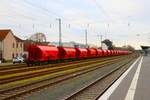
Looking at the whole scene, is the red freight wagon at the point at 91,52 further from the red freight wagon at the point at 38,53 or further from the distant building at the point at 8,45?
the red freight wagon at the point at 38,53

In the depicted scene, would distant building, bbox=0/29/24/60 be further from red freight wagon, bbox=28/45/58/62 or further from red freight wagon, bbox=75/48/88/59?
red freight wagon, bbox=28/45/58/62

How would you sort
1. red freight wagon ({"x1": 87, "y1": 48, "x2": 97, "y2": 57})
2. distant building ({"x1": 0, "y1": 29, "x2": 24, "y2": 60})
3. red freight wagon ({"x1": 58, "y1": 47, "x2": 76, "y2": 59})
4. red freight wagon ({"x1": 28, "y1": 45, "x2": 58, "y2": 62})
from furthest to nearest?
distant building ({"x1": 0, "y1": 29, "x2": 24, "y2": 60}) → red freight wagon ({"x1": 87, "y1": 48, "x2": 97, "y2": 57}) → red freight wagon ({"x1": 58, "y1": 47, "x2": 76, "y2": 59}) → red freight wagon ({"x1": 28, "y1": 45, "x2": 58, "y2": 62})

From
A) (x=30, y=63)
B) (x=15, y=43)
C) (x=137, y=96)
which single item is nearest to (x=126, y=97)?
(x=137, y=96)

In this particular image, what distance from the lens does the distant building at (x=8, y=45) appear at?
99.1 metres

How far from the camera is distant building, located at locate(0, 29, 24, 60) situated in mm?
99125

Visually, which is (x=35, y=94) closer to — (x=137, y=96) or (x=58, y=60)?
(x=137, y=96)

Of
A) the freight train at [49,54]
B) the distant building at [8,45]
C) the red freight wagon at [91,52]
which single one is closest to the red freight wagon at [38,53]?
the freight train at [49,54]

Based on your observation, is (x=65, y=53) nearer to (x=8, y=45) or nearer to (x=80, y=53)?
(x=80, y=53)

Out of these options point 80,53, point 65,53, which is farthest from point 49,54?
point 80,53

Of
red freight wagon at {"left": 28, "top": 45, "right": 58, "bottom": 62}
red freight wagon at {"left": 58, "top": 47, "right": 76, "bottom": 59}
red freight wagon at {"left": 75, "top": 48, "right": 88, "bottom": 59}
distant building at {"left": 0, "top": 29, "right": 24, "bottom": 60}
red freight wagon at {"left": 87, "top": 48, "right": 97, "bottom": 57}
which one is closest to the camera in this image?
red freight wagon at {"left": 28, "top": 45, "right": 58, "bottom": 62}

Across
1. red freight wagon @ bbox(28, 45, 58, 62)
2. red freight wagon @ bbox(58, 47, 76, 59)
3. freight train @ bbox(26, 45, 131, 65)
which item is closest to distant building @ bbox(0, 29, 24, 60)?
freight train @ bbox(26, 45, 131, 65)

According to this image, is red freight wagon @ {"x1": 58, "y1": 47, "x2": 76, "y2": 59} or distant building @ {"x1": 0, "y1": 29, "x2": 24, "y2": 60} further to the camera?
distant building @ {"x1": 0, "y1": 29, "x2": 24, "y2": 60}

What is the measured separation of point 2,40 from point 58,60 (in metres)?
43.4

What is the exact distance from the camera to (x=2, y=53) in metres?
98.2
